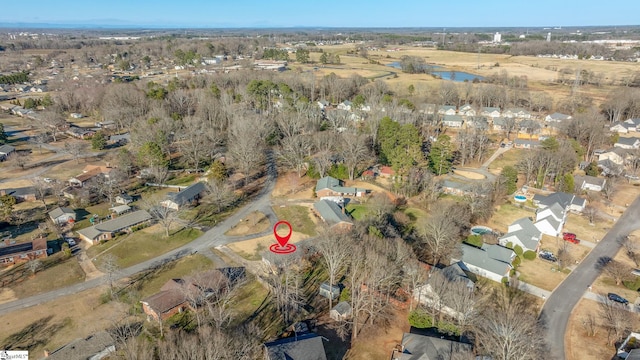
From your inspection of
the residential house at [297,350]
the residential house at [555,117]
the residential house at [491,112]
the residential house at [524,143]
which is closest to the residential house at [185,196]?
the residential house at [297,350]

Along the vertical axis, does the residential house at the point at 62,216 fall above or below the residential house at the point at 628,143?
below

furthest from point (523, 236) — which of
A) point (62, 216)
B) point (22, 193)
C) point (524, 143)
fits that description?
point (22, 193)

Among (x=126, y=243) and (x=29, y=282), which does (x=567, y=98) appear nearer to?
(x=126, y=243)

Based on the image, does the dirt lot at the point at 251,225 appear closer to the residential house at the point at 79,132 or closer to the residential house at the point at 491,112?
the residential house at the point at 79,132

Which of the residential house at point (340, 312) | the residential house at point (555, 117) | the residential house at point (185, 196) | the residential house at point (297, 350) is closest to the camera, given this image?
the residential house at point (297, 350)

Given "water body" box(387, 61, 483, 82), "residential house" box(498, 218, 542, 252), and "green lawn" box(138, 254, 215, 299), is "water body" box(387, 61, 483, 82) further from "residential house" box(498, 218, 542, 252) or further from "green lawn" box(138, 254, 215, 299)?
"green lawn" box(138, 254, 215, 299)

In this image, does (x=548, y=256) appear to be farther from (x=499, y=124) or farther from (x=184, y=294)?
(x=499, y=124)
